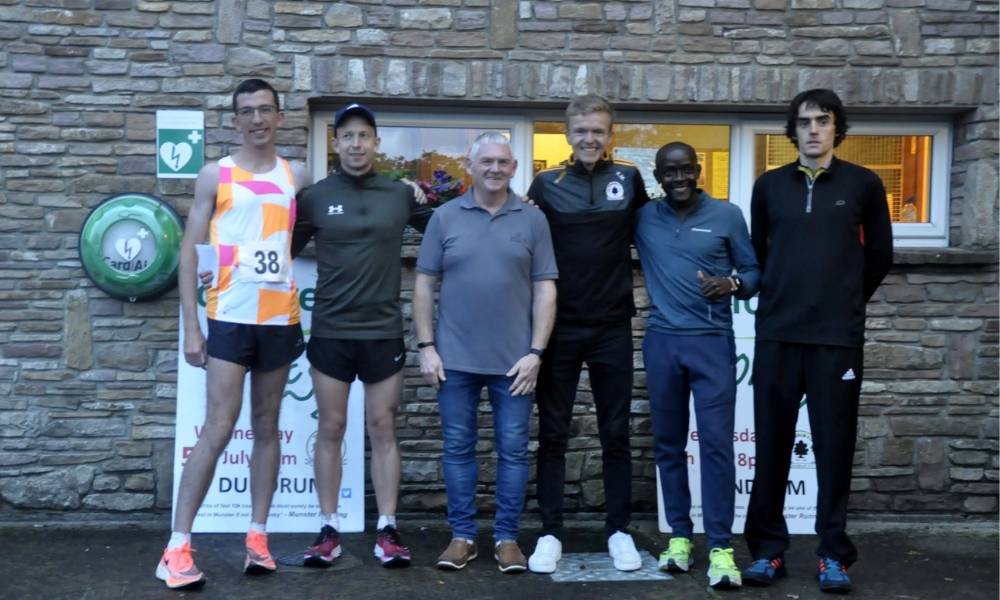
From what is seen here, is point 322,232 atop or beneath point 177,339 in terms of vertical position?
atop

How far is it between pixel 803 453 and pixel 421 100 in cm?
269

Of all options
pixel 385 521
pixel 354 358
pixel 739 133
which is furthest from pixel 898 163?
pixel 385 521

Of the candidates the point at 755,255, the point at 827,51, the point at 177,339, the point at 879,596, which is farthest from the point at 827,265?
the point at 177,339

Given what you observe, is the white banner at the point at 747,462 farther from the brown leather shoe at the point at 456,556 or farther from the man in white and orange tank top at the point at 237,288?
the man in white and orange tank top at the point at 237,288

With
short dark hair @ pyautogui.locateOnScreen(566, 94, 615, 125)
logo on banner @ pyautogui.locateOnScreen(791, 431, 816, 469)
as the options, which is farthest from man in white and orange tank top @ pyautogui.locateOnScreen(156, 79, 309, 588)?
logo on banner @ pyautogui.locateOnScreen(791, 431, 816, 469)

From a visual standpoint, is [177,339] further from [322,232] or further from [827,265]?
[827,265]

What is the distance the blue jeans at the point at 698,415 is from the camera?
4.93m

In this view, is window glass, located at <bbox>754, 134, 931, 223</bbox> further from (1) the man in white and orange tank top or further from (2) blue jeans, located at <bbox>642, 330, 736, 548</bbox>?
(1) the man in white and orange tank top

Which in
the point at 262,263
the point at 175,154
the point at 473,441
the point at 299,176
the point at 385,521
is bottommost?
the point at 385,521

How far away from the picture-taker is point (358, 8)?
5.93m

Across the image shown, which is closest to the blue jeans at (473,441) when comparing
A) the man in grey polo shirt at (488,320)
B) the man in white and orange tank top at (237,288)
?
the man in grey polo shirt at (488,320)

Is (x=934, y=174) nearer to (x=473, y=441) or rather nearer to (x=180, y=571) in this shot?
(x=473, y=441)

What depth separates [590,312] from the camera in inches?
198

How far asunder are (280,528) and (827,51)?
3.75m
